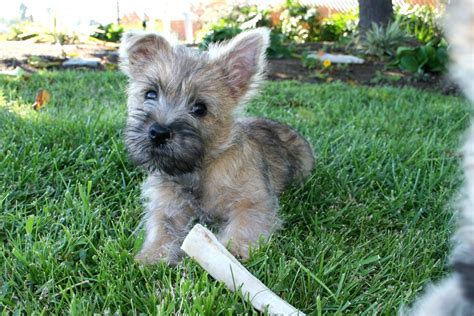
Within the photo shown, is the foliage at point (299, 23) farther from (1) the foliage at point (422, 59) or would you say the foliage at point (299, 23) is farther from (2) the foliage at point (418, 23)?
(1) the foliage at point (422, 59)

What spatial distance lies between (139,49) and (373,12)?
30.4ft

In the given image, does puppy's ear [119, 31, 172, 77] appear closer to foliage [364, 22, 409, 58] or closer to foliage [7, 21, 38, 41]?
foliage [364, 22, 409, 58]

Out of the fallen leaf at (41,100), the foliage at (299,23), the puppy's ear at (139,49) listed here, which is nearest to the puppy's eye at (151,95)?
the puppy's ear at (139,49)

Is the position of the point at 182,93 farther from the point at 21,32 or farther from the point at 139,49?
the point at 21,32

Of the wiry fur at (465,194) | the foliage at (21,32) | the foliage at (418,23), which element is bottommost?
the foliage at (21,32)

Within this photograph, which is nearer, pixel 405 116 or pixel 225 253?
pixel 225 253

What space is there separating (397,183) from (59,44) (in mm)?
9145

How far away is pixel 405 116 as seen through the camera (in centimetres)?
609

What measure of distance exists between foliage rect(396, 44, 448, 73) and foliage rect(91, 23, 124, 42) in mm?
8237

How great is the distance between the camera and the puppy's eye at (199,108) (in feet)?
11.3

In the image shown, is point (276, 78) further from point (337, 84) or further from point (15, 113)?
point (15, 113)

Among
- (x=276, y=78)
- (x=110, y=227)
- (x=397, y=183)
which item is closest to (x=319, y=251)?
(x=110, y=227)

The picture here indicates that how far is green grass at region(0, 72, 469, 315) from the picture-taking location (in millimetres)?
2154

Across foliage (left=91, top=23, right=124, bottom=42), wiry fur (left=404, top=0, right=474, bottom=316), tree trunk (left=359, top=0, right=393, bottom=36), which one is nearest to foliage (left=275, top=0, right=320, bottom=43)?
tree trunk (left=359, top=0, right=393, bottom=36)
